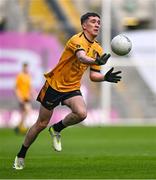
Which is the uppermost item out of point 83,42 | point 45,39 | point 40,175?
point 45,39

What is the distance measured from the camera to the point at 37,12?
119 feet

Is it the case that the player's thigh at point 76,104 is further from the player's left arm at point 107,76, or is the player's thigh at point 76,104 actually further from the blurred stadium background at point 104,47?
the blurred stadium background at point 104,47

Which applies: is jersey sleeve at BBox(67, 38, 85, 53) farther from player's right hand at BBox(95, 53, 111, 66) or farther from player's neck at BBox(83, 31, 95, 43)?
player's right hand at BBox(95, 53, 111, 66)

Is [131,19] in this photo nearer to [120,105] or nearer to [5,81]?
[120,105]

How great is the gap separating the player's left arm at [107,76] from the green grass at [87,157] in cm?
142

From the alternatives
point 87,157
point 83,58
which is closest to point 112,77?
point 83,58

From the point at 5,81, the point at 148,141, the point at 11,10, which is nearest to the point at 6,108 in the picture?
the point at 5,81

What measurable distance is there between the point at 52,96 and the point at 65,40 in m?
21.3

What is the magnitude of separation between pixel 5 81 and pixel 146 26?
6.97 m

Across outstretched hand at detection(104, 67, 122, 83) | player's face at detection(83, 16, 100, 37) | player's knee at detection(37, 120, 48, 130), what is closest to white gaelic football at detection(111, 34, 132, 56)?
outstretched hand at detection(104, 67, 122, 83)

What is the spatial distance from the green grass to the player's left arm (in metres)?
1.42

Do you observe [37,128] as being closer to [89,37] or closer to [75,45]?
[75,45]

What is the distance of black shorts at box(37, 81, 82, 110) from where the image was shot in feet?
46.0

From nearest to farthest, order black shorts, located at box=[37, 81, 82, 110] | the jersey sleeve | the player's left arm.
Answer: the player's left arm
the jersey sleeve
black shorts, located at box=[37, 81, 82, 110]
